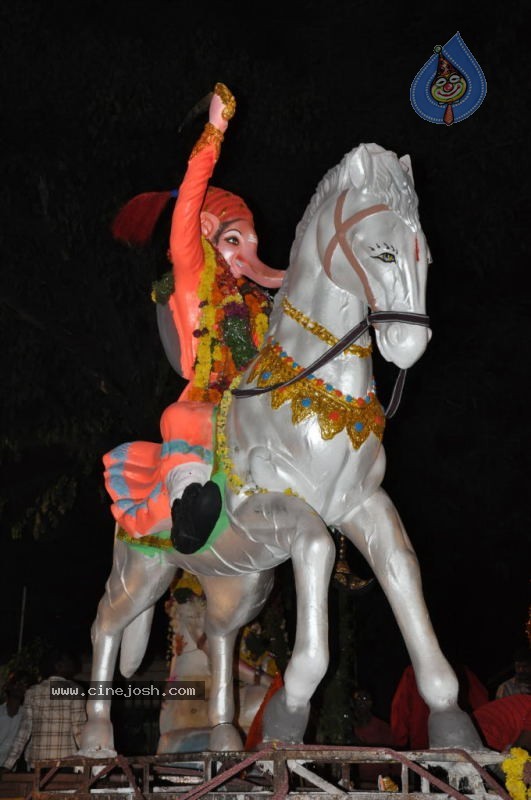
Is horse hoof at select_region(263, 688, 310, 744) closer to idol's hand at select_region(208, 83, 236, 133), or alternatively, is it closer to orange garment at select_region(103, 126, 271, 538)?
orange garment at select_region(103, 126, 271, 538)

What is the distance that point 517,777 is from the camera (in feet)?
12.6

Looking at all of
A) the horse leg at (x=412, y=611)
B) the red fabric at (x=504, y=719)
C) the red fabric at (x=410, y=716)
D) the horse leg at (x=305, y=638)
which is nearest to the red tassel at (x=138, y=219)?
the horse leg at (x=412, y=611)

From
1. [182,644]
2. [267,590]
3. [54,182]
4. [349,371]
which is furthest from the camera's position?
[54,182]

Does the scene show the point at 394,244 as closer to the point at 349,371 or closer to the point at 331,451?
the point at 349,371

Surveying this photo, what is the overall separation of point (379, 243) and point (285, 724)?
1932 mm

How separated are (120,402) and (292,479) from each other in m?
5.15

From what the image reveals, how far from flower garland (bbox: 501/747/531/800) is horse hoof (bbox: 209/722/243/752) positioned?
61.5 inches

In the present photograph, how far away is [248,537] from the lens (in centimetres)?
457

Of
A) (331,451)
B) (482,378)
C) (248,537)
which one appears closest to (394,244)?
(331,451)

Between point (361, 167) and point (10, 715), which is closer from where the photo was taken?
point (361, 167)

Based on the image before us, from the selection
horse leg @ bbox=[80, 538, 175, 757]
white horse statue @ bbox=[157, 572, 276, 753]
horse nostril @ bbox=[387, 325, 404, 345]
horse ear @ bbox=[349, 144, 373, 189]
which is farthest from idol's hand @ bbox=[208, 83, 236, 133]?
white horse statue @ bbox=[157, 572, 276, 753]

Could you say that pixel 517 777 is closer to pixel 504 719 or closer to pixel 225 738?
pixel 225 738

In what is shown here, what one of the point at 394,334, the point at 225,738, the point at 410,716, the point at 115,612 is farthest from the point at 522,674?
the point at 394,334

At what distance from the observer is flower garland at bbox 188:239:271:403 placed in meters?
5.14
